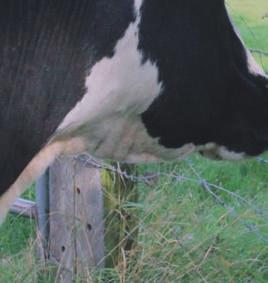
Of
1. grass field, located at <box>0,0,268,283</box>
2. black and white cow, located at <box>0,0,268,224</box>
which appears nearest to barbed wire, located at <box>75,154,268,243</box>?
grass field, located at <box>0,0,268,283</box>

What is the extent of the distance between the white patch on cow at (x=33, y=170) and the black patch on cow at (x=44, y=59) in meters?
0.04

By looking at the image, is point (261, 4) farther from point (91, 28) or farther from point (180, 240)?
point (91, 28)

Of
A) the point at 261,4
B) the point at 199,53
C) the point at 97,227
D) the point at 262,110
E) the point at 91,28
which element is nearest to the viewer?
the point at 91,28

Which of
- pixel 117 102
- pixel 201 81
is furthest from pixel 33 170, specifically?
pixel 201 81

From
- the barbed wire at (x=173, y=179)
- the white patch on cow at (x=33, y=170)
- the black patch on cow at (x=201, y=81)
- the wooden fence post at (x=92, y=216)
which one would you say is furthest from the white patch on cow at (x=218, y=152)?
the wooden fence post at (x=92, y=216)

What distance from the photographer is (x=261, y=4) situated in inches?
339

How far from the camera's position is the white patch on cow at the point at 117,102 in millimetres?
1650

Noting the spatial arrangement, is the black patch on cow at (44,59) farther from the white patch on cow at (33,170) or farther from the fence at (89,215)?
the fence at (89,215)

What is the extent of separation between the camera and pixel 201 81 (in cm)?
183

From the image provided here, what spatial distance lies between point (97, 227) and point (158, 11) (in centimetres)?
141

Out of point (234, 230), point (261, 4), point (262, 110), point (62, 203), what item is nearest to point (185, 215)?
point (234, 230)

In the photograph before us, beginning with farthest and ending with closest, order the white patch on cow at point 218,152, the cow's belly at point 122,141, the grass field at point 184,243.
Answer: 1. the grass field at point 184,243
2. the white patch on cow at point 218,152
3. the cow's belly at point 122,141

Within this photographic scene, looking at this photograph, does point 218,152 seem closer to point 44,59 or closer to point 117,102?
point 117,102

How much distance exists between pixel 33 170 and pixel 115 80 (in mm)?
210
